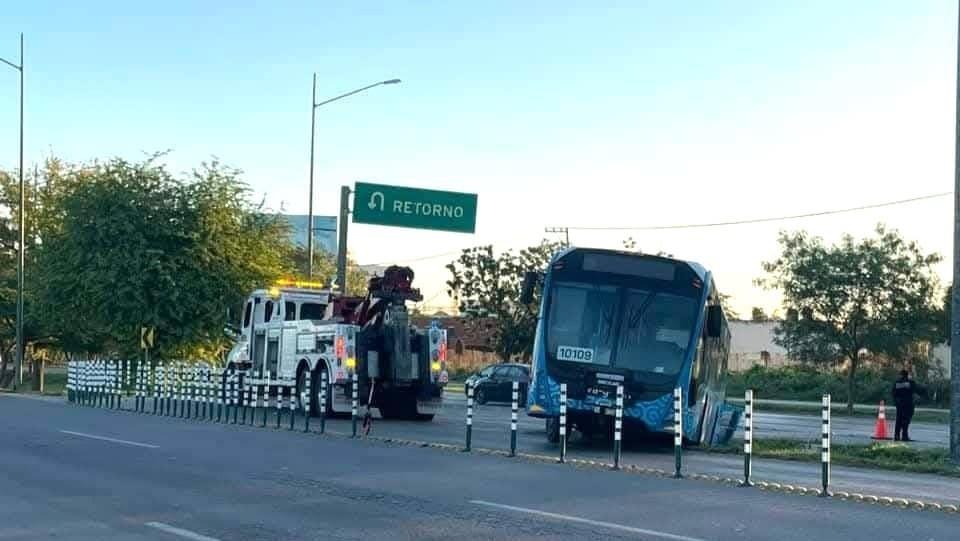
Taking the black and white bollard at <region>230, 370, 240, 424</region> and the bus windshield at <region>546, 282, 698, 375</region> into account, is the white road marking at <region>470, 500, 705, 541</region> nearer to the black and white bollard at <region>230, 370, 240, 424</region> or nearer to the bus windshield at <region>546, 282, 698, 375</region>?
the bus windshield at <region>546, 282, 698, 375</region>

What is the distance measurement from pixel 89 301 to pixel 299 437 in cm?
2070

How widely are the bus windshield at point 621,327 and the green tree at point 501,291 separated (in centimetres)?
3362

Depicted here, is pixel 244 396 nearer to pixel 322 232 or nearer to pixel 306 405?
pixel 306 405

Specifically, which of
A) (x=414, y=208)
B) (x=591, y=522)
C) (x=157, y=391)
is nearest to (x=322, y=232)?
(x=414, y=208)

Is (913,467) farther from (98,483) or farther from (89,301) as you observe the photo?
(89,301)

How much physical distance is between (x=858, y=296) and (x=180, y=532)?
34.3 metres

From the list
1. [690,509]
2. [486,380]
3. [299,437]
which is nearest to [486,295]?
[486,380]

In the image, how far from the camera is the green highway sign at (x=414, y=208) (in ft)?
111

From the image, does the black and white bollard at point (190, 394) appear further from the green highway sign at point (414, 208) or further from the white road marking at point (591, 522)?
the white road marking at point (591, 522)

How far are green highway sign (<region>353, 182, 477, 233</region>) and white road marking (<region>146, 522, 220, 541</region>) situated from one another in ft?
75.9

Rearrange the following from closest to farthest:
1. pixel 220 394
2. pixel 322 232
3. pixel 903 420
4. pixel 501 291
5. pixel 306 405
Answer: pixel 306 405, pixel 220 394, pixel 903 420, pixel 501 291, pixel 322 232

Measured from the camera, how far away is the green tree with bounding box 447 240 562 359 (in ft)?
178

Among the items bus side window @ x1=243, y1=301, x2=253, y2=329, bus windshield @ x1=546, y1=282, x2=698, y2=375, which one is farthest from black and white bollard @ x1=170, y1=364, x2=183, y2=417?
bus windshield @ x1=546, y1=282, x2=698, y2=375

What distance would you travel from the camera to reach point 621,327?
65.4 ft
